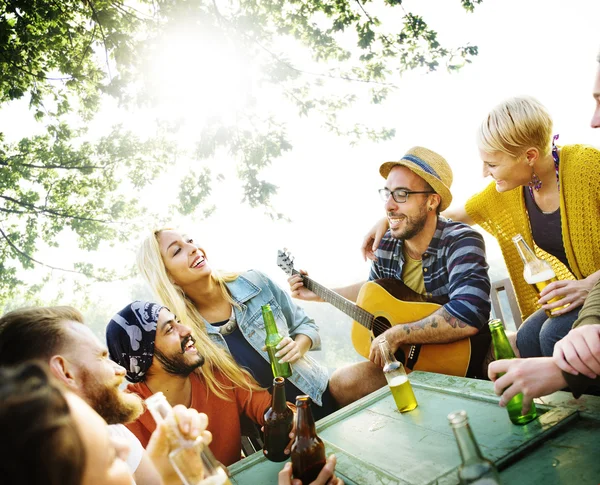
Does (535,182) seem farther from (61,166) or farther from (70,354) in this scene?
(61,166)

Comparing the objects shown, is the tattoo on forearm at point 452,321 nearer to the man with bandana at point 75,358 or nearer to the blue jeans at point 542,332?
the blue jeans at point 542,332

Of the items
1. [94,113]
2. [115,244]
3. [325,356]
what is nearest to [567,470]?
[94,113]

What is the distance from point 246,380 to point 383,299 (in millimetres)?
1207

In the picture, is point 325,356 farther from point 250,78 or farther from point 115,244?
point 250,78

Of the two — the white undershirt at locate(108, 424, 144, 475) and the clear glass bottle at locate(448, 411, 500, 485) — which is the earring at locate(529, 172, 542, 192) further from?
the white undershirt at locate(108, 424, 144, 475)

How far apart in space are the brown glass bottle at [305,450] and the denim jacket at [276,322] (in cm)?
142

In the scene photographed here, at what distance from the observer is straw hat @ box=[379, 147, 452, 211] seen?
303 centimetres

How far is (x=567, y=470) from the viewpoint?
1116mm

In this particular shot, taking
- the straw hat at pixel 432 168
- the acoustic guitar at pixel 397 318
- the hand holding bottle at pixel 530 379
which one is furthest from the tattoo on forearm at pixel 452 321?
the hand holding bottle at pixel 530 379


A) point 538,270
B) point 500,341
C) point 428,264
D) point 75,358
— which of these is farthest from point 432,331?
point 75,358

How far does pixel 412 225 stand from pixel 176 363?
1.98 metres

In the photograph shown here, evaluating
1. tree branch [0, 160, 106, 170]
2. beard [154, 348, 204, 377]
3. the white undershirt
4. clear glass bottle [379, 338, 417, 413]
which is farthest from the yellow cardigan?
tree branch [0, 160, 106, 170]

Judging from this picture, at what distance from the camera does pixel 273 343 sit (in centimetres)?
270

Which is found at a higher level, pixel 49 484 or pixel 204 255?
pixel 204 255
